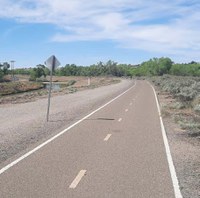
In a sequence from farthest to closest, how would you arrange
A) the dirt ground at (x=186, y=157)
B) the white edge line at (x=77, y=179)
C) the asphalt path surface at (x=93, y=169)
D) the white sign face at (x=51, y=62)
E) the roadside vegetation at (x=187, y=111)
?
the white sign face at (x=51, y=62)
the roadside vegetation at (x=187, y=111)
the dirt ground at (x=186, y=157)
the white edge line at (x=77, y=179)
the asphalt path surface at (x=93, y=169)

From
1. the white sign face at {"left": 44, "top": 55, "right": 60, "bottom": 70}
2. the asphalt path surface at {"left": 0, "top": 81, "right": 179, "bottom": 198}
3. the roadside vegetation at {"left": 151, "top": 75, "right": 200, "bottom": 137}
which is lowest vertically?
the roadside vegetation at {"left": 151, "top": 75, "right": 200, "bottom": 137}

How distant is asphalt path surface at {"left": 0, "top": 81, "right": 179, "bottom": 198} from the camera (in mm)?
8578

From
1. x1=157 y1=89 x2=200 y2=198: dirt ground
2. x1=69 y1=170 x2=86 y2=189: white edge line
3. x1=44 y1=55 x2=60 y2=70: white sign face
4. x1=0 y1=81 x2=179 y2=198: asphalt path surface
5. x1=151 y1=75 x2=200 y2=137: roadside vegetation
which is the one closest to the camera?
x1=0 y1=81 x2=179 y2=198: asphalt path surface

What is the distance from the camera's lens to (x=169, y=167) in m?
11.2

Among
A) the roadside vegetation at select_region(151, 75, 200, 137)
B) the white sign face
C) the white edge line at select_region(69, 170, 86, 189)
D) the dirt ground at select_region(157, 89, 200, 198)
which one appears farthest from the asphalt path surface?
the white sign face

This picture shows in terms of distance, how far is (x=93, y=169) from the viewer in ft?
34.9

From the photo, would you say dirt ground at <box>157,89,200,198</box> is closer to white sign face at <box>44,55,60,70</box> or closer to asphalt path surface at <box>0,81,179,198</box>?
asphalt path surface at <box>0,81,179,198</box>

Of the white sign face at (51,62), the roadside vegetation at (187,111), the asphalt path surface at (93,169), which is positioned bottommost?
the roadside vegetation at (187,111)

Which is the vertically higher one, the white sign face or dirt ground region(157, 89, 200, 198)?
the white sign face

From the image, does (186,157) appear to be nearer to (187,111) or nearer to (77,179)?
(77,179)

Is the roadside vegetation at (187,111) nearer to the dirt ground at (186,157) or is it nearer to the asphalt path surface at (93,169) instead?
the dirt ground at (186,157)

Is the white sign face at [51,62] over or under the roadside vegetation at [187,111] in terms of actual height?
over

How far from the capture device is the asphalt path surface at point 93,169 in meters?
8.58

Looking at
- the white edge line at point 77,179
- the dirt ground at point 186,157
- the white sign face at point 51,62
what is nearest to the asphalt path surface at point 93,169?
the white edge line at point 77,179
